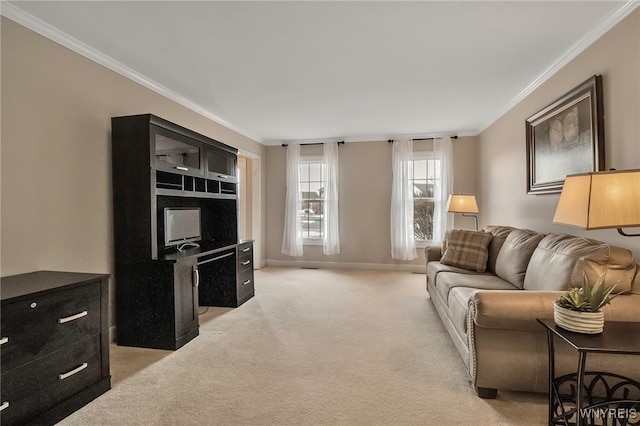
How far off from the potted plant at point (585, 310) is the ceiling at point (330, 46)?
1.82 metres

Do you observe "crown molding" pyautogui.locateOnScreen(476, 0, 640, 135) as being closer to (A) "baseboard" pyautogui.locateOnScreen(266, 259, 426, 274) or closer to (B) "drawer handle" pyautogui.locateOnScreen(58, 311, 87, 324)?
(A) "baseboard" pyautogui.locateOnScreen(266, 259, 426, 274)

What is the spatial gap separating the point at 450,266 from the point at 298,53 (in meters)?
2.72

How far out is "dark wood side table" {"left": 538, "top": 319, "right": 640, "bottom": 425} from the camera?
1396 mm

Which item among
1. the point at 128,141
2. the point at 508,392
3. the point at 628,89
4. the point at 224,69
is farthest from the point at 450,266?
the point at 128,141

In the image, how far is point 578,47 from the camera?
256 cm

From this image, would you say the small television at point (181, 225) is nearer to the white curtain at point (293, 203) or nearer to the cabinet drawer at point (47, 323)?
the cabinet drawer at point (47, 323)

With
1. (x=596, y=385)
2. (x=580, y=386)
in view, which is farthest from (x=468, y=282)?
(x=580, y=386)

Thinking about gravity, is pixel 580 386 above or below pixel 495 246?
below

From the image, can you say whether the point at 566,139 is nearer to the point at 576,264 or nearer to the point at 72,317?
the point at 576,264

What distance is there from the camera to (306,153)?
6.13 metres

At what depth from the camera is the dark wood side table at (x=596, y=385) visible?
140 centimetres

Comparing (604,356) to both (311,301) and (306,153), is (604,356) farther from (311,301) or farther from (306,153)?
(306,153)

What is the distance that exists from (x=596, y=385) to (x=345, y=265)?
4371 millimetres

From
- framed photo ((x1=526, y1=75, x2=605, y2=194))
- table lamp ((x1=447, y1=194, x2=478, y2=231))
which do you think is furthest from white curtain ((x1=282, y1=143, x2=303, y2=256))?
framed photo ((x1=526, y1=75, x2=605, y2=194))
